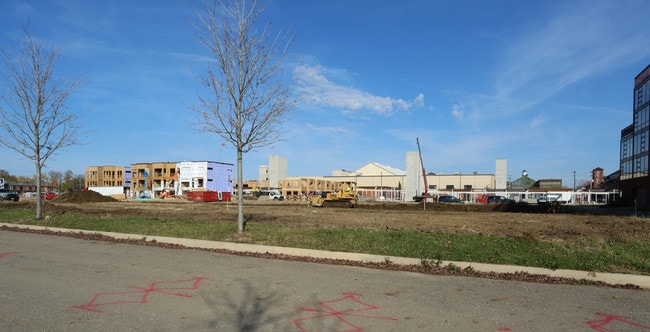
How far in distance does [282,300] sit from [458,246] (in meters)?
6.45

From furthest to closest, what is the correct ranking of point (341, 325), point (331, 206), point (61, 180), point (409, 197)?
1. point (61, 180)
2. point (409, 197)
3. point (331, 206)
4. point (341, 325)

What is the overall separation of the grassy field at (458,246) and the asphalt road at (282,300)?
170 centimetres

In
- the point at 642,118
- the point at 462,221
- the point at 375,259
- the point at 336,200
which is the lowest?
the point at 462,221

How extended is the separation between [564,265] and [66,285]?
33.7 feet

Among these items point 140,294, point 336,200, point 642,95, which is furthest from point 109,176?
point 140,294

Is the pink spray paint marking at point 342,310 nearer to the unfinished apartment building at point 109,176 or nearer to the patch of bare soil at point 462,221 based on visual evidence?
the patch of bare soil at point 462,221

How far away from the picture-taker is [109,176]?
130 metres

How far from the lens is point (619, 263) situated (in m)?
9.60

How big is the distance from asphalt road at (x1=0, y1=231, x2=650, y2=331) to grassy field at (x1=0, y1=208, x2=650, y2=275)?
5.57ft

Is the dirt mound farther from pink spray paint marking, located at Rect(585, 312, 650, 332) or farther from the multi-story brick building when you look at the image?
the multi-story brick building

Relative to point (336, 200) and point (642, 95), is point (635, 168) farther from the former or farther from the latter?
point (336, 200)

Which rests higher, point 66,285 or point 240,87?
point 240,87

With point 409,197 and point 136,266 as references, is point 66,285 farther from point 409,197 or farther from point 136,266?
point 409,197

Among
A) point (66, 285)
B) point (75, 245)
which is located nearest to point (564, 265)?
point (66, 285)
